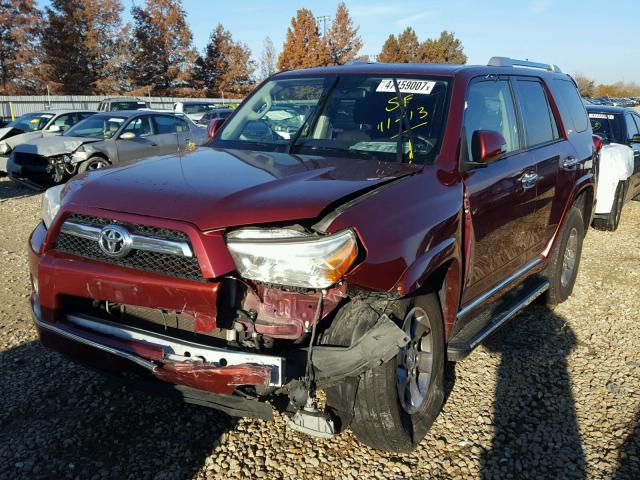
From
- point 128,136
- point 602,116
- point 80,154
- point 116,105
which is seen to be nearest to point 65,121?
A: point 80,154

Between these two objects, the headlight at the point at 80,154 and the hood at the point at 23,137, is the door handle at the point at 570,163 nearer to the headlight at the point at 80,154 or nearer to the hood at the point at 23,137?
the headlight at the point at 80,154

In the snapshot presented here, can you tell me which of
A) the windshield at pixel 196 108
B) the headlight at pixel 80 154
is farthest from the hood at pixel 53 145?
the windshield at pixel 196 108

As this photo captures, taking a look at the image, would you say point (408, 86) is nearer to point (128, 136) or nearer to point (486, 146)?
point (486, 146)

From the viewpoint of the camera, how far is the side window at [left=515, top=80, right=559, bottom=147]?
170 inches

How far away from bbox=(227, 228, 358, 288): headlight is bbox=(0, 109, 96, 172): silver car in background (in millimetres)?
11824

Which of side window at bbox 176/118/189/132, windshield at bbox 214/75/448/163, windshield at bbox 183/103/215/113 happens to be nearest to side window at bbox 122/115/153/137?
side window at bbox 176/118/189/132

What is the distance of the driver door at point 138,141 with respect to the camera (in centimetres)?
1171

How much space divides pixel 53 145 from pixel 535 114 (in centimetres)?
986

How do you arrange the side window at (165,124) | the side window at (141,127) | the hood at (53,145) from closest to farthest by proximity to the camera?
the hood at (53,145)
the side window at (141,127)
the side window at (165,124)

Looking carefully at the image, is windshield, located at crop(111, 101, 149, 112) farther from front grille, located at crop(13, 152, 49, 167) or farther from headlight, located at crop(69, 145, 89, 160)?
headlight, located at crop(69, 145, 89, 160)

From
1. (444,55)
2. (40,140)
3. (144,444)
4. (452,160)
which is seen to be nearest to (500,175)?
(452,160)

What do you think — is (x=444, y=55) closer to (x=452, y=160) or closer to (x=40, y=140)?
(x=40, y=140)

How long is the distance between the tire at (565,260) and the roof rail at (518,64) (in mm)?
1344

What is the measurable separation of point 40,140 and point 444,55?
193ft
